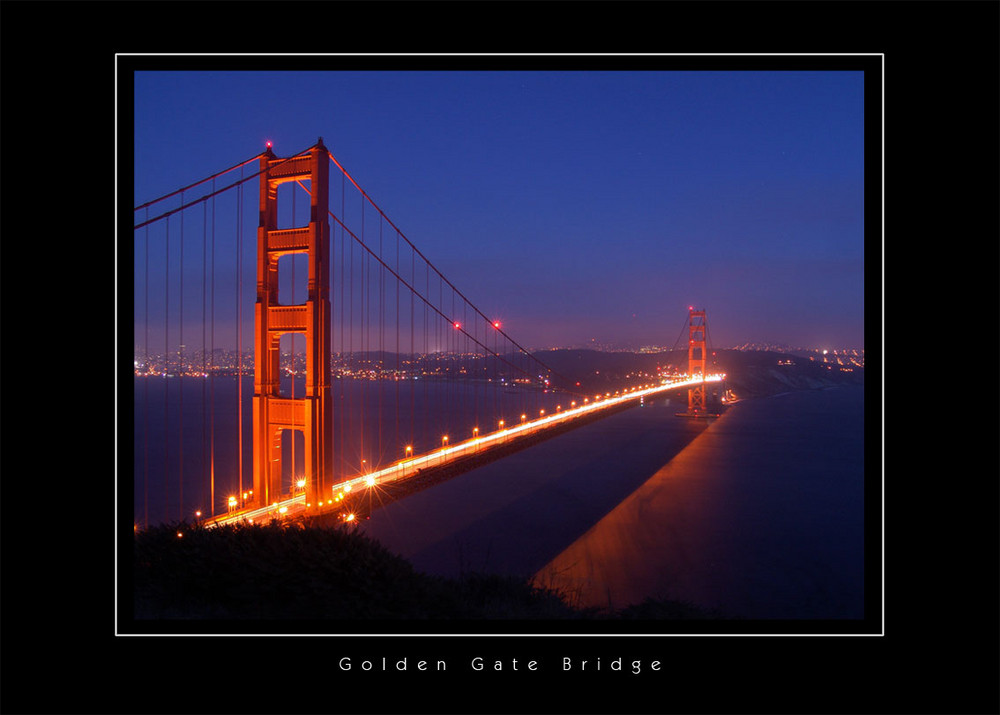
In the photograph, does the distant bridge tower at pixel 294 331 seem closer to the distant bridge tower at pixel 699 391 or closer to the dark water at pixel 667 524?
the dark water at pixel 667 524

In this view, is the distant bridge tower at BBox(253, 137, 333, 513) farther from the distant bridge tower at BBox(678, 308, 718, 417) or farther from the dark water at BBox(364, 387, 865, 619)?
the distant bridge tower at BBox(678, 308, 718, 417)

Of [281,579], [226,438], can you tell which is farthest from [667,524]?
[226,438]

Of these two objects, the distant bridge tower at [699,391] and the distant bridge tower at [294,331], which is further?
the distant bridge tower at [699,391]

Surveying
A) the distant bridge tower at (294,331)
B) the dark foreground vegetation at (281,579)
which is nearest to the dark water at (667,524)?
the distant bridge tower at (294,331)

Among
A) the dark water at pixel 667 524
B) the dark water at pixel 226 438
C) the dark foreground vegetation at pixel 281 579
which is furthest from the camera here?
the dark water at pixel 226 438

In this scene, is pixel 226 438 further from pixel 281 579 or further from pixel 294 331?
pixel 281 579
